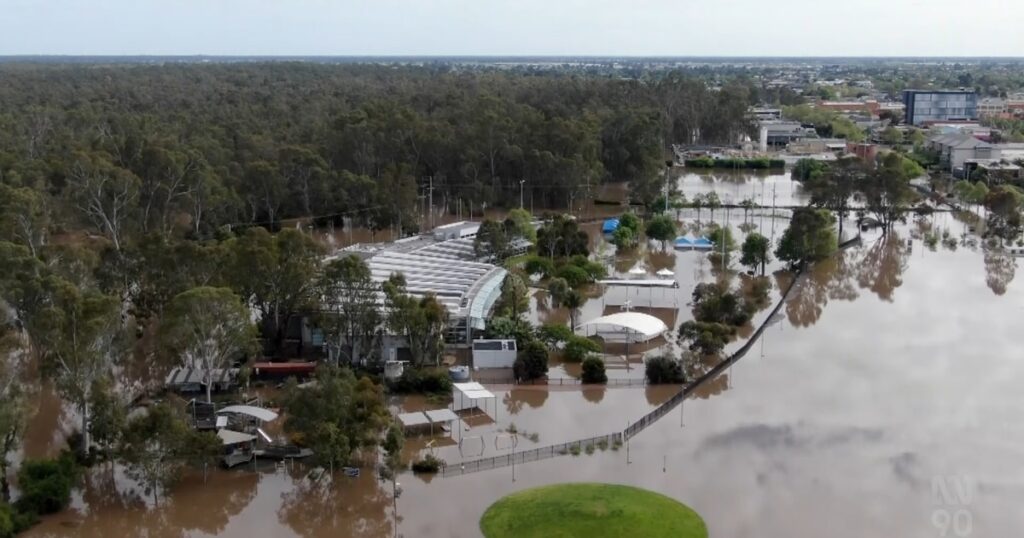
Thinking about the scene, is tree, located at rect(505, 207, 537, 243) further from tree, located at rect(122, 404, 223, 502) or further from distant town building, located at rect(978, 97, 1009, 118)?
distant town building, located at rect(978, 97, 1009, 118)

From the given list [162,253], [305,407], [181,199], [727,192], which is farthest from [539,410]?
[727,192]

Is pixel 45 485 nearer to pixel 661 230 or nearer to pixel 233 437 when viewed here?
pixel 233 437

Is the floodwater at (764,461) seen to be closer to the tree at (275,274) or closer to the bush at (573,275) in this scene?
the tree at (275,274)

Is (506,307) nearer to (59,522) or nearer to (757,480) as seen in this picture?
(757,480)

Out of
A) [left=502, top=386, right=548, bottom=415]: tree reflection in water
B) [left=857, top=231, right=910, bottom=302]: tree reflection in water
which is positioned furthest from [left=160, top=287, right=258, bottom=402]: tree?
[left=857, top=231, right=910, bottom=302]: tree reflection in water

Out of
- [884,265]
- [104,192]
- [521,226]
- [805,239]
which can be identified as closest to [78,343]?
[104,192]

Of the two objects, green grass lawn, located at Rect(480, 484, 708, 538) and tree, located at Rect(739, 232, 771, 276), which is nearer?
green grass lawn, located at Rect(480, 484, 708, 538)
